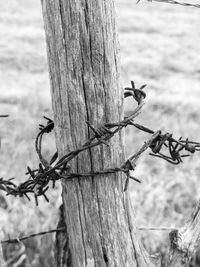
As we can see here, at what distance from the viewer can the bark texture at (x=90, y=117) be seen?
1.72 meters

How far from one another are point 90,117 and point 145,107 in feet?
14.0

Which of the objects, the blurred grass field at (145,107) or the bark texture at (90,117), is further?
the blurred grass field at (145,107)

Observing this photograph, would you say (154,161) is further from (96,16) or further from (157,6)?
(157,6)

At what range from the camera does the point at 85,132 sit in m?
1.81

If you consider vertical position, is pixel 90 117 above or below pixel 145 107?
below

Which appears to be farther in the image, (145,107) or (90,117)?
(145,107)

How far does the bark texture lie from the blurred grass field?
0.89 ft

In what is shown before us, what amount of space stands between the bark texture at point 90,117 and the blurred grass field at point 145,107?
27 centimetres

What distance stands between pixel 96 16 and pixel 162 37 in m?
7.83

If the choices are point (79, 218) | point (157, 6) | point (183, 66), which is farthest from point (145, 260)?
point (157, 6)

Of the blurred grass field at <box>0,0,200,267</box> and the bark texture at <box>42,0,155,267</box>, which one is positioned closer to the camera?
the bark texture at <box>42,0,155,267</box>

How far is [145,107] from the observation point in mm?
6043

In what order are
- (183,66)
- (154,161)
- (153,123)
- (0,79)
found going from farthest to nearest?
(183,66), (0,79), (153,123), (154,161)

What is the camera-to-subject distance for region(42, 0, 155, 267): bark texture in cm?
172
